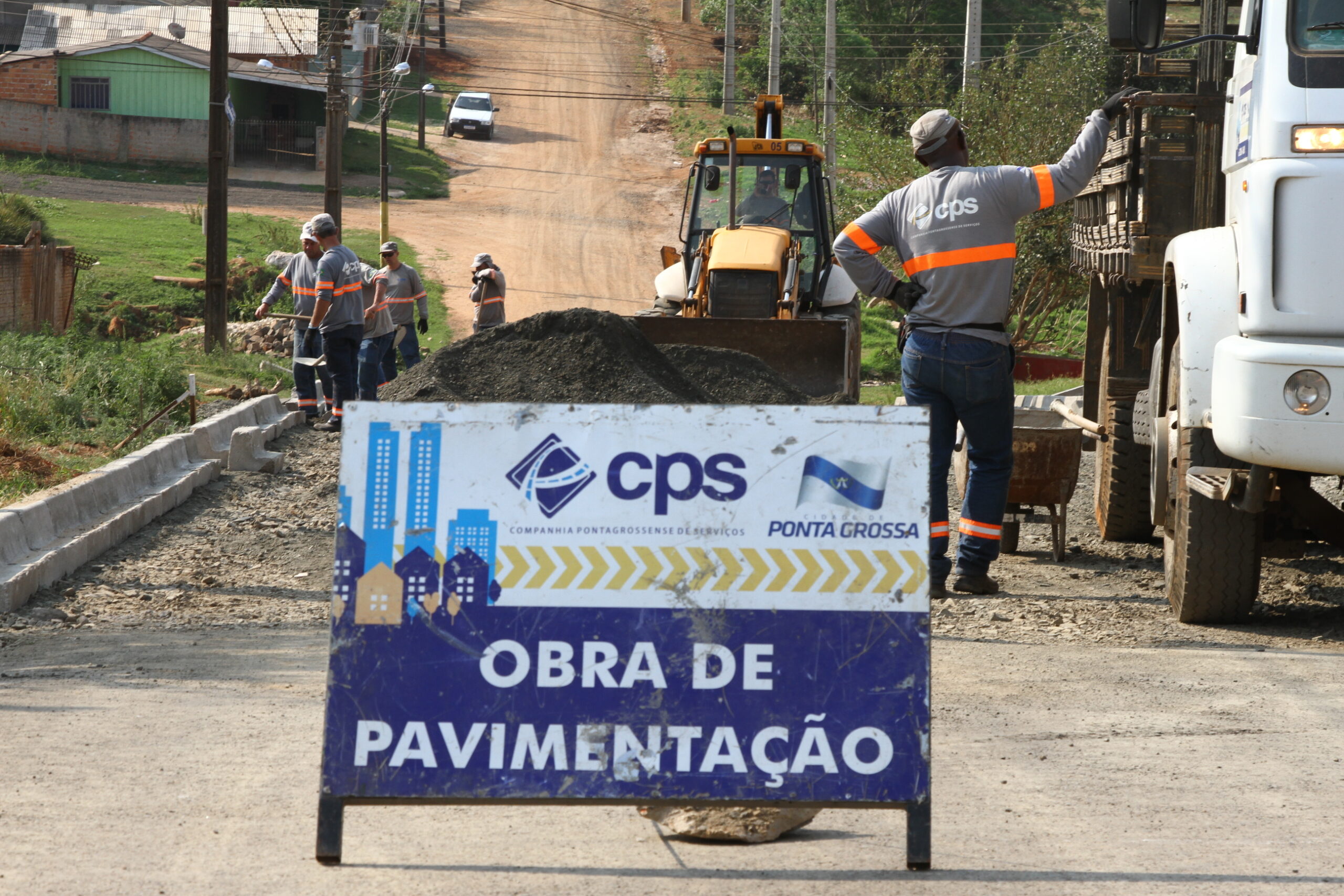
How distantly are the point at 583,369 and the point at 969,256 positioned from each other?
3.43 m

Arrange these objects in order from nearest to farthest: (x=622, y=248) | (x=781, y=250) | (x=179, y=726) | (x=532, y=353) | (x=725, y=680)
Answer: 1. (x=725, y=680)
2. (x=179, y=726)
3. (x=532, y=353)
4. (x=781, y=250)
5. (x=622, y=248)

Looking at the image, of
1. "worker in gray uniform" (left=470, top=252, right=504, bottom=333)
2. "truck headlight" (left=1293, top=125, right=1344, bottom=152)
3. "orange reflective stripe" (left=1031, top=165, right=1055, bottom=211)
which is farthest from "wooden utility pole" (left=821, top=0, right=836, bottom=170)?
"truck headlight" (left=1293, top=125, right=1344, bottom=152)

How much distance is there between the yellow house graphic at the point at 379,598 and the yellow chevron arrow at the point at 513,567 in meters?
0.25

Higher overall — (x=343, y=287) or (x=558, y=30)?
(x=558, y=30)

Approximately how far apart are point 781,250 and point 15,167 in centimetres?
3516

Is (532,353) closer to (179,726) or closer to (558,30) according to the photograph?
(179,726)

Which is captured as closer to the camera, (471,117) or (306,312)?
(306,312)

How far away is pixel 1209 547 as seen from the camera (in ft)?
21.1

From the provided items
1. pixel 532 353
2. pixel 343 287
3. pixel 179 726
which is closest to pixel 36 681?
pixel 179 726

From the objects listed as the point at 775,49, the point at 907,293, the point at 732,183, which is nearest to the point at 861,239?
the point at 907,293

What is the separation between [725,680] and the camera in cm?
342

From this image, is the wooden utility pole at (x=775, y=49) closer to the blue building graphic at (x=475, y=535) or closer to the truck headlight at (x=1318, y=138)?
the truck headlight at (x=1318, y=138)

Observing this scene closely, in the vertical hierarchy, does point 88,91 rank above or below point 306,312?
above

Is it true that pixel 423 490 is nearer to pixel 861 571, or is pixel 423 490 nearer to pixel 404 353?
pixel 861 571
